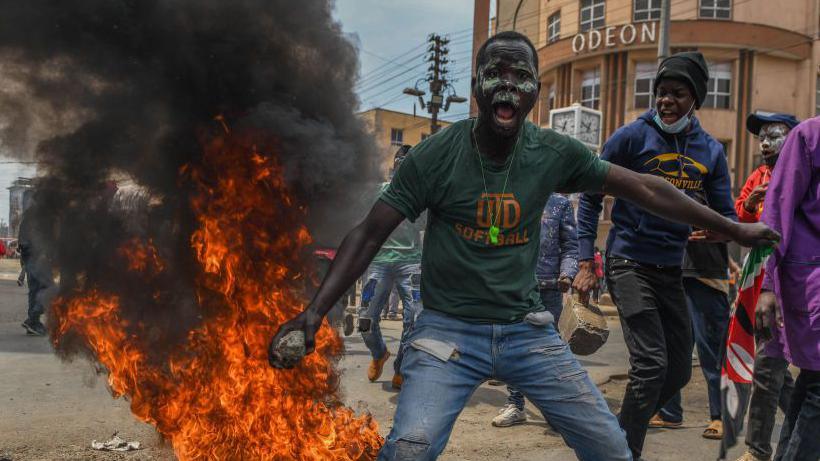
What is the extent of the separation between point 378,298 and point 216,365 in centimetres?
287

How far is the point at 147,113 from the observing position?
383 centimetres

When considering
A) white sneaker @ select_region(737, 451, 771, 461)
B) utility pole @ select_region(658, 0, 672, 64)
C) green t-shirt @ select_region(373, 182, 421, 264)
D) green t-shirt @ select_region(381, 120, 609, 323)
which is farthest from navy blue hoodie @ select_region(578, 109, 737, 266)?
utility pole @ select_region(658, 0, 672, 64)

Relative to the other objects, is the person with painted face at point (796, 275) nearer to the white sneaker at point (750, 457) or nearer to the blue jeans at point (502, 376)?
the white sneaker at point (750, 457)

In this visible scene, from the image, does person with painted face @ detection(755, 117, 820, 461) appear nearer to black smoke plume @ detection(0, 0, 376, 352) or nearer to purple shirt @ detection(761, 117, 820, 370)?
purple shirt @ detection(761, 117, 820, 370)

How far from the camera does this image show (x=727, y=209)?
4145 millimetres

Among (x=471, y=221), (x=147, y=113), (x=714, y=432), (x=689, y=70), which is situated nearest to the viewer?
(x=471, y=221)

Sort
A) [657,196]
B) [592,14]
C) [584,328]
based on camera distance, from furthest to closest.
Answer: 1. [592,14]
2. [584,328]
3. [657,196]

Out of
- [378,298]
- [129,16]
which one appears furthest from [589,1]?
[129,16]

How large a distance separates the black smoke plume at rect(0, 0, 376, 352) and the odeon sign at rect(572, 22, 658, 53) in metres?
28.7

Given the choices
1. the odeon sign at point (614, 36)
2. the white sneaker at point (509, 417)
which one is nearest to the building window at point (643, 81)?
the odeon sign at point (614, 36)

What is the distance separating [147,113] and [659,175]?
9.36 feet

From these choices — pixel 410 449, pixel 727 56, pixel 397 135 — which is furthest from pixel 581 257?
pixel 397 135

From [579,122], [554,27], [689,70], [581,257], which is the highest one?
[554,27]

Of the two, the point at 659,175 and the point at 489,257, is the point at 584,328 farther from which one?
the point at 489,257
